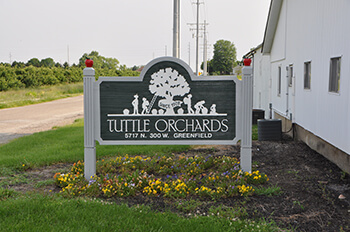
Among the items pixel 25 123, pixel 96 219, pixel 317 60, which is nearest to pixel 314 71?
pixel 317 60

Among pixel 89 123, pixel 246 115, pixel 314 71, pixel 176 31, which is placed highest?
pixel 176 31

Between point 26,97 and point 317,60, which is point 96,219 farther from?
point 26,97

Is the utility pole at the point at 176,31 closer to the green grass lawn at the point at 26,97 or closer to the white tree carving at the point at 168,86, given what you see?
the white tree carving at the point at 168,86

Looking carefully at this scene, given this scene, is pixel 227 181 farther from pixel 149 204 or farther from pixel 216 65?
pixel 216 65

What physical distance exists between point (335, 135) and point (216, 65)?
94.5 m

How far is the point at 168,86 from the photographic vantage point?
6.75 m

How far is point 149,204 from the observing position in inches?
213

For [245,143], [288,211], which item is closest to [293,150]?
[245,143]

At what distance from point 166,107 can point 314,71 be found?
4345 mm

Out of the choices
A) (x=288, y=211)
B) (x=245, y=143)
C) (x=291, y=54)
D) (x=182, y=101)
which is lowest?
(x=288, y=211)

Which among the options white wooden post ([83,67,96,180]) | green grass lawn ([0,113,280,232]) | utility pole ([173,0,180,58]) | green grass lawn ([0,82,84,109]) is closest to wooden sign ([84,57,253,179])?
white wooden post ([83,67,96,180])

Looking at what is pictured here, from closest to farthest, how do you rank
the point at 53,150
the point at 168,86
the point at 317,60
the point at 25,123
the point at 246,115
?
the point at 246,115, the point at 168,86, the point at 317,60, the point at 53,150, the point at 25,123

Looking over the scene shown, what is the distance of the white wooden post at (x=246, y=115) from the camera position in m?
6.60

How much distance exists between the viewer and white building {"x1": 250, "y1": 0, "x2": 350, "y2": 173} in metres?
7.14
